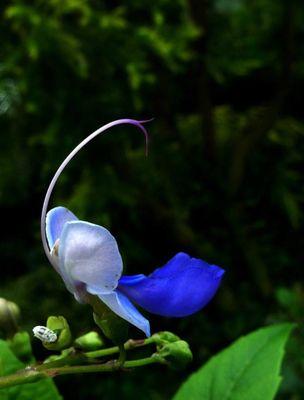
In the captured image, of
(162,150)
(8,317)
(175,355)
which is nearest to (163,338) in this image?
(175,355)

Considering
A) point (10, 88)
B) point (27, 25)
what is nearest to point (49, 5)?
point (27, 25)

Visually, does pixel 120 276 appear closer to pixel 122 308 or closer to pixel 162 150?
pixel 122 308

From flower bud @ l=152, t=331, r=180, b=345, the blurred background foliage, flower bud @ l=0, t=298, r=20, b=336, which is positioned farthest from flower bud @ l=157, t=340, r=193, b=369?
the blurred background foliage

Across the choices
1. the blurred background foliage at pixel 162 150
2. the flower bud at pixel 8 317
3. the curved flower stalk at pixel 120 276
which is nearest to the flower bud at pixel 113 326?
the curved flower stalk at pixel 120 276

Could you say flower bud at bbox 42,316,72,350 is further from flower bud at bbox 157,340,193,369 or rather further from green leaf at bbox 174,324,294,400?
green leaf at bbox 174,324,294,400

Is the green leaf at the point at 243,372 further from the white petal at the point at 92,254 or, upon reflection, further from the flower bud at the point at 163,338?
the white petal at the point at 92,254

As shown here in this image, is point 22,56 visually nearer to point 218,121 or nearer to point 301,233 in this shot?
point 218,121
